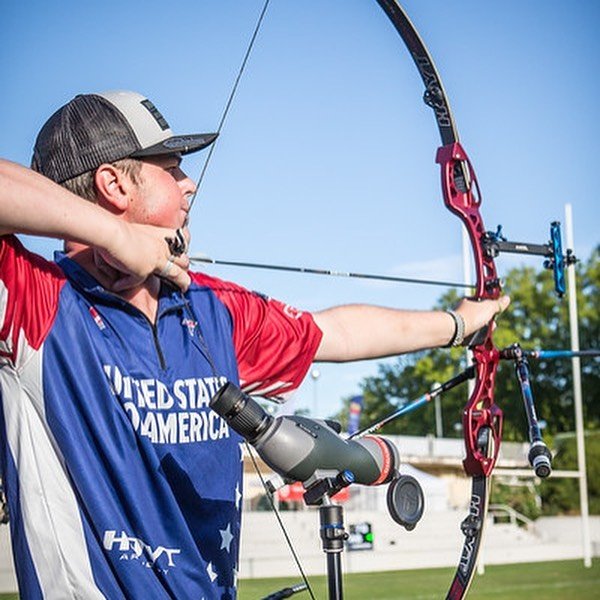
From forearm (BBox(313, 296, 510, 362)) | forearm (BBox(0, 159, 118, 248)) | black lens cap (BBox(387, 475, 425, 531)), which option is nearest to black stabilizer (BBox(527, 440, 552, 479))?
forearm (BBox(313, 296, 510, 362))

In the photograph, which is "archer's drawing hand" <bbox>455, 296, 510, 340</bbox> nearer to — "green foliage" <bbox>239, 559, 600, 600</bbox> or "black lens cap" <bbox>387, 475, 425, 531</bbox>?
"black lens cap" <bbox>387, 475, 425, 531</bbox>

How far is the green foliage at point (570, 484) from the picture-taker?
105 feet

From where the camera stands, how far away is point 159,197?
79.1 inches

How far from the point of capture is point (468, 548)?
120 inches

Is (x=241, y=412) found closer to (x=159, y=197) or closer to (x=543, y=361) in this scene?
(x=159, y=197)

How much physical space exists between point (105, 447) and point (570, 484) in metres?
32.4

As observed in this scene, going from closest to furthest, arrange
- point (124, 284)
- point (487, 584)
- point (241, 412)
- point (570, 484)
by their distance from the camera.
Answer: point (241, 412) < point (124, 284) < point (487, 584) < point (570, 484)

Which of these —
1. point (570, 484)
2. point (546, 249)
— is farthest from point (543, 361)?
point (546, 249)

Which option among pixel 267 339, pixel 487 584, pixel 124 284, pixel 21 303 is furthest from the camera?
pixel 487 584

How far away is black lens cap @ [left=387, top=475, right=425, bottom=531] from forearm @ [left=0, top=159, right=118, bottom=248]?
639 mm

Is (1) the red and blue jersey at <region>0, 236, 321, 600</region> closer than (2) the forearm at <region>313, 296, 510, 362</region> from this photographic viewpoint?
Yes

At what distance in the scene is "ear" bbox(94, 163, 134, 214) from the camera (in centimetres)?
201

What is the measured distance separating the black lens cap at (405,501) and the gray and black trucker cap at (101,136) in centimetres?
71

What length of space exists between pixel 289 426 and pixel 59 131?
2.36 ft
